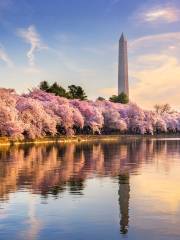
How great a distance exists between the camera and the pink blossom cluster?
8119 centimetres

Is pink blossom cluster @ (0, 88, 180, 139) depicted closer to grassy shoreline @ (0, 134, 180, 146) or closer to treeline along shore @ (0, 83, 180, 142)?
treeline along shore @ (0, 83, 180, 142)

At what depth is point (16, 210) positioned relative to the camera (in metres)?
19.2

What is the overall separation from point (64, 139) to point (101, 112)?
101 feet

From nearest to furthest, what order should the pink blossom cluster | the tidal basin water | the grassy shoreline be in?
the tidal basin water < the grassy shoreline < the pink blossom cluster

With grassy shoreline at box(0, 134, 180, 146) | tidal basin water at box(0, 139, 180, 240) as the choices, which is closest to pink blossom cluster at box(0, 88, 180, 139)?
grassy shoreline at box(0, 134, 180, 146)

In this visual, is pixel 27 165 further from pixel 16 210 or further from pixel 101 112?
pixel 101 112

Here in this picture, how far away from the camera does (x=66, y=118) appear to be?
106 meters

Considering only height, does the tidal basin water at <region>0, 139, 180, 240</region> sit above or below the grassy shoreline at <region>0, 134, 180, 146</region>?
below

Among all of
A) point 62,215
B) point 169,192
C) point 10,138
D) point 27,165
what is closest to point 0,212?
point 62,215

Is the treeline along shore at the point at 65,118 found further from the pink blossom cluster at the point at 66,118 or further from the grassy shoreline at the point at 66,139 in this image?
the grassy shoreline at the point at 66,139

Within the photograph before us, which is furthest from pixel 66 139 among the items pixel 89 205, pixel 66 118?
pixel 89 205

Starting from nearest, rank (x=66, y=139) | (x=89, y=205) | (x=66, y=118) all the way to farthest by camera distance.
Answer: (x=89, y=205), (x=66, y=139), (x=66, y=118)

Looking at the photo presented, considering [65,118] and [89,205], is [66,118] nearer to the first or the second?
[65,118]

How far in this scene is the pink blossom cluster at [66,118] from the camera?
81.2 metres
